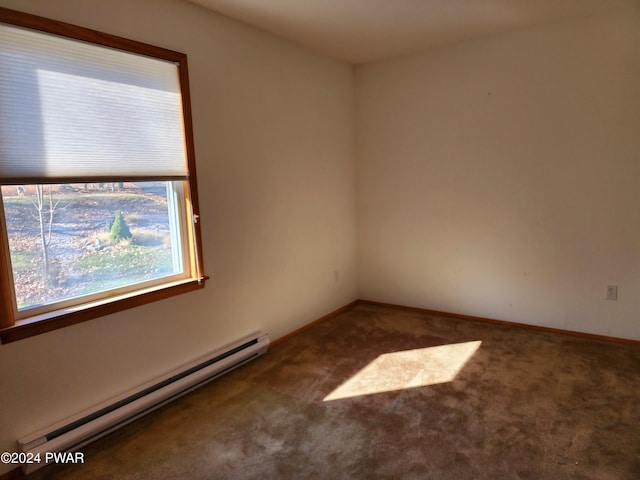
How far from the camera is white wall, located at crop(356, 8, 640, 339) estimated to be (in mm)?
3049

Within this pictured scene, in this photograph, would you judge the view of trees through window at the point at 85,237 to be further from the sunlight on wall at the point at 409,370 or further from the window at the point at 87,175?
the sunlight on wall at the point at 409,370

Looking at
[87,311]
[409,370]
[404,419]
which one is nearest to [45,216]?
[87,311]

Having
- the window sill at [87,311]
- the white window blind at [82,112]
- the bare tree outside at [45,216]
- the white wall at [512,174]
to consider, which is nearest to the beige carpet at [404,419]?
the white wall at [512,174]

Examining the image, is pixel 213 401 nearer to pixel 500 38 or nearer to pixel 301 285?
pixel 301 285

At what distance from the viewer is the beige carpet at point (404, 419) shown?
1.94 m

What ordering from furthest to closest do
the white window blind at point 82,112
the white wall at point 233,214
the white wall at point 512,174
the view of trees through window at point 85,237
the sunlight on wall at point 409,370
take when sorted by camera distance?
the white wall at point 512,174, the sunlight on wall at point 409,370, the white wall at point 233,214, the view of trees through window at point 85,237, the white window blind at point 82,112

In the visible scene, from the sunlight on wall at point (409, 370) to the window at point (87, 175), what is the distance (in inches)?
50.6

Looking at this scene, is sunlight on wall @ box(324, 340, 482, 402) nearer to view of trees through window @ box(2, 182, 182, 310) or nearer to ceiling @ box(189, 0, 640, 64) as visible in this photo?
view of trees through window @ box(2, 182, 182, 310)

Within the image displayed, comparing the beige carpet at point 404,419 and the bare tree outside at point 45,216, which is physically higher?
the bare tree outside at point 45,216

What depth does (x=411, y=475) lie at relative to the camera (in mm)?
1870

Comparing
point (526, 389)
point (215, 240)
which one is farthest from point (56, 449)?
point (526, 389)

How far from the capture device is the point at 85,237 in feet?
7.17

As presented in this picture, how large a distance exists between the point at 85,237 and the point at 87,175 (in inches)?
13.3

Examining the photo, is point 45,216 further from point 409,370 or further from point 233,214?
point 409,370
